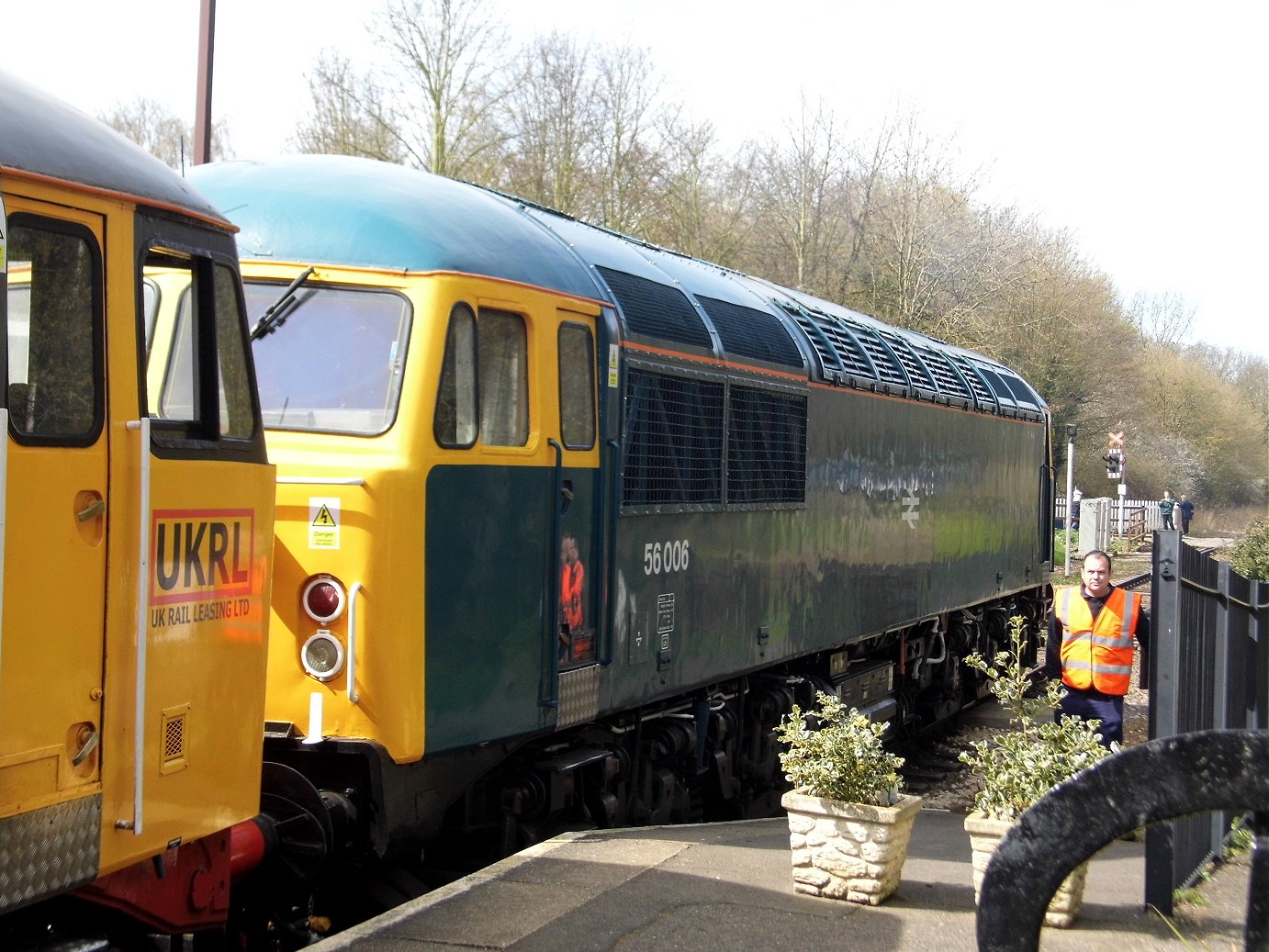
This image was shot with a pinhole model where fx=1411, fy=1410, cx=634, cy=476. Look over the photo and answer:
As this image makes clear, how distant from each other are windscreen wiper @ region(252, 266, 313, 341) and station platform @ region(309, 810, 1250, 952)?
2.44 metres

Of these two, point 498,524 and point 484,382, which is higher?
point 484,382

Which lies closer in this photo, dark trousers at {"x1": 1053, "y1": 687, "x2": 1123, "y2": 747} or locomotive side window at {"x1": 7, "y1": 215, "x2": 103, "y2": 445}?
locomotive side window at {"x1": 7, "y1": 215, "x2": 103, "y2": 445}

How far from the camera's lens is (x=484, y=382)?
6.21 meters

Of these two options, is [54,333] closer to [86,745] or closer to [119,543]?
[119,543]

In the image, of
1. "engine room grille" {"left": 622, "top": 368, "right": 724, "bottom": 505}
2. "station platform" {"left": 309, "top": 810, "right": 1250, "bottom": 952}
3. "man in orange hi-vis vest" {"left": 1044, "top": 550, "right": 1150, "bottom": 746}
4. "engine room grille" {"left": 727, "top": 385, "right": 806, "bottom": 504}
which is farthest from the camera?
"engine room grille" {"left": 727, "top": 385, "right": 806, "bottom": 504}

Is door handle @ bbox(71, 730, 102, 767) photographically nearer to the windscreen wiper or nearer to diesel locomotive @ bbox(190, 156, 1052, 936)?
diesel locomotive @ bbox(190, 156, 1052, 936)

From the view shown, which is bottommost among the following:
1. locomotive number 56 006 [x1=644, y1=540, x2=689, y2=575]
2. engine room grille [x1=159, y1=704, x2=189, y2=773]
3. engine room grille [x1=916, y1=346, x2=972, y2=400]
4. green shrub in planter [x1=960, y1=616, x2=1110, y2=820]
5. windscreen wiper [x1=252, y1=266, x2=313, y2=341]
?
green shrub in planter [x1=960, y1=616, x2=1110, y2=820]

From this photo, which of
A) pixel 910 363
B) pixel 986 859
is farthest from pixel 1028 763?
A: pixel 910 363

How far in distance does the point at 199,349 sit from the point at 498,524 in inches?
82.7

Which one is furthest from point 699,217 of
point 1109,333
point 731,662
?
point 731,662

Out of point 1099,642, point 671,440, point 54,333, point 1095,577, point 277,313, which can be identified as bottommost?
point 1099,642

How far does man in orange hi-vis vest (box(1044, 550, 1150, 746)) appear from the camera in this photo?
846cm

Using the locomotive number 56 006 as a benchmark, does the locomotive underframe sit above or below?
below

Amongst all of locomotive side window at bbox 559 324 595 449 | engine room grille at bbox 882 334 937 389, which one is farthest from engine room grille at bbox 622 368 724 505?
engine room grille at bbox 882 334 937 389
